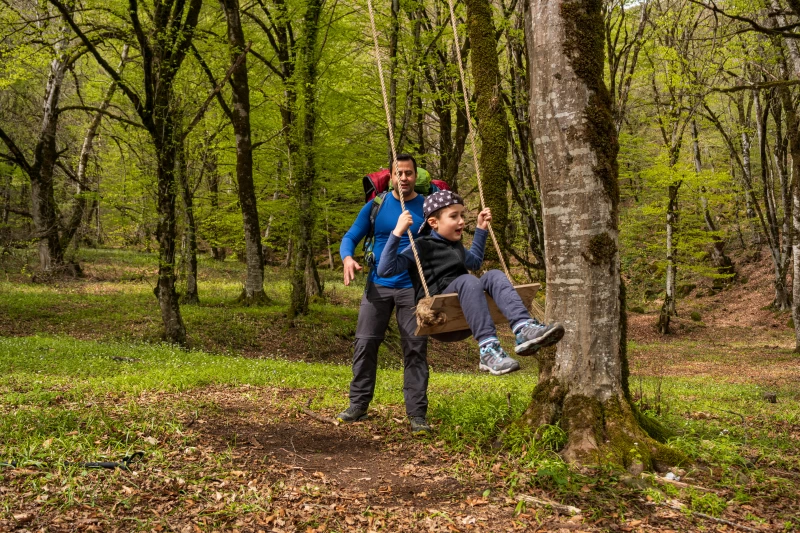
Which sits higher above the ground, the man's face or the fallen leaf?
the man's face

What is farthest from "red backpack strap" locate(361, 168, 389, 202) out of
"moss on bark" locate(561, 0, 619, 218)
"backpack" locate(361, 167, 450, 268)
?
"moss on bark" locate(561, 0, 619, 218)

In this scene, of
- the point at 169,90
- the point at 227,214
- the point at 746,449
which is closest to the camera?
the point at 746,449

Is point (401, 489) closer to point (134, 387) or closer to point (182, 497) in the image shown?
point (182, 497)

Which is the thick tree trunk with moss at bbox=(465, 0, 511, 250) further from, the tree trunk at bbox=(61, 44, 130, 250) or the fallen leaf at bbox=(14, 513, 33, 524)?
the tree trunk at bbox=(61, 44, 130, 250)

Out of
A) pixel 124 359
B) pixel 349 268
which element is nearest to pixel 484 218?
pixel 349 268

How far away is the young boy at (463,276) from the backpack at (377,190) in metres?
0.47

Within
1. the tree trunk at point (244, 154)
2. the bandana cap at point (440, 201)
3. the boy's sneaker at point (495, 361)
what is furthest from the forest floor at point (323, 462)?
the tree trunk at point (244, 154)

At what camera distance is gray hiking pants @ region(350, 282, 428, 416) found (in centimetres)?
522

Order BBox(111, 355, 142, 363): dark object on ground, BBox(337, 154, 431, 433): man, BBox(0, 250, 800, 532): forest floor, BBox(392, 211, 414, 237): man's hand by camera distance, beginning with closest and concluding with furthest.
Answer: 1. BBox(0, 250, 800, 532): forest floor
2. BBox(392, 211, 414, 237): man's hand
3. BBox(337, 154, 431, 433): man
4. BBox(111, 355, 142, 363): dark object on ground

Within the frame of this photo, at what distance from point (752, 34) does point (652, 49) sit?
3.53 metres

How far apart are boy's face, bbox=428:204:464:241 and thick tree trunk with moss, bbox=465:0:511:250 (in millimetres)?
5496

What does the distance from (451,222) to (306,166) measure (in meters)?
10.4

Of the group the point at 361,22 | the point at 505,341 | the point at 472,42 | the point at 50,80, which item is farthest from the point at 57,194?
the point at 472,42

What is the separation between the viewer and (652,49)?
59.1ft
